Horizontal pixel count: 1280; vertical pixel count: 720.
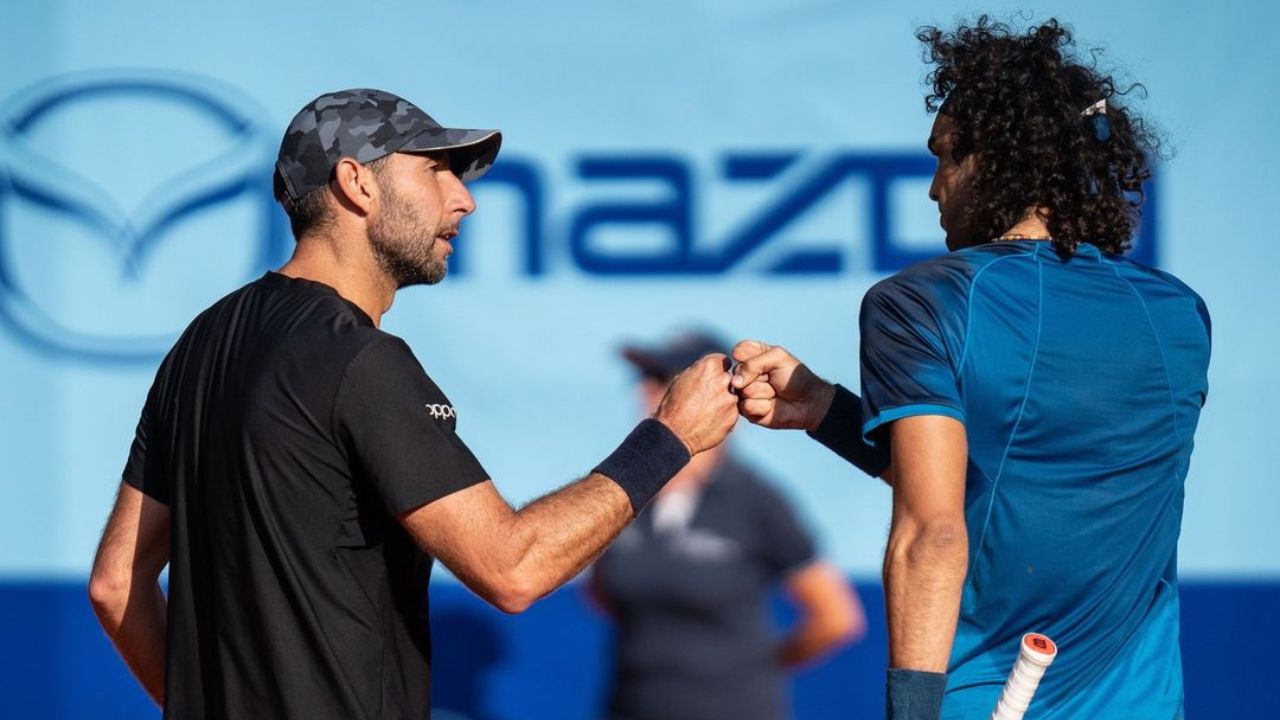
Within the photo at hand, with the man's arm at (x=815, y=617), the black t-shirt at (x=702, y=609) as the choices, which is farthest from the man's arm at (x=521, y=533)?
the man's arm at (x=815, y=617)

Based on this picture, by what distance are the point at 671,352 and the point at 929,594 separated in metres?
2.56

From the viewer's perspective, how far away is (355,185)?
7.53ft

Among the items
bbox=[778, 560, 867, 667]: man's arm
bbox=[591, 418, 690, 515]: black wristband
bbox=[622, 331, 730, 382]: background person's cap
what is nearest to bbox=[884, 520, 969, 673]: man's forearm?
bbox=[591, 418, 690, 515]: black wristband

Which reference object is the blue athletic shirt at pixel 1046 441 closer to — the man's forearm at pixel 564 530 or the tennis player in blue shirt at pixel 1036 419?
the tennis player in blue shirt at pixel 1036 419

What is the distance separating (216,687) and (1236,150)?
3.67 metres

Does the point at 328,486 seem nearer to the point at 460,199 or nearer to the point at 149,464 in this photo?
the point at 149,464

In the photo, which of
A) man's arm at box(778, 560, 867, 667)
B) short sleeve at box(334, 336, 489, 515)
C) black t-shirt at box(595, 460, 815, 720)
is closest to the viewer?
short sleeve at box(334, 336, 489, 515)

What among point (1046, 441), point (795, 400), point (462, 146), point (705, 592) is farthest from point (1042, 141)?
point (705, 592)

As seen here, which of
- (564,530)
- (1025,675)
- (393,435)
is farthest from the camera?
(564,530)

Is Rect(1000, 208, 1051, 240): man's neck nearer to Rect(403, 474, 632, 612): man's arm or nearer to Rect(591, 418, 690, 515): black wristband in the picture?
Rect(591, 418, 690, 515): black wristband

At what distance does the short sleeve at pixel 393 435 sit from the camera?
2.03 meters

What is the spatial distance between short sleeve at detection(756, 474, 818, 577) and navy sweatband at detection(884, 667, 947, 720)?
82.5 inches

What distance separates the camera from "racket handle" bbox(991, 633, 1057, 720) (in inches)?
75.5

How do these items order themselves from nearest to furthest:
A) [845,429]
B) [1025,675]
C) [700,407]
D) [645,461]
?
[1025,675] → [645,461] → [700,407] → [845,429]
